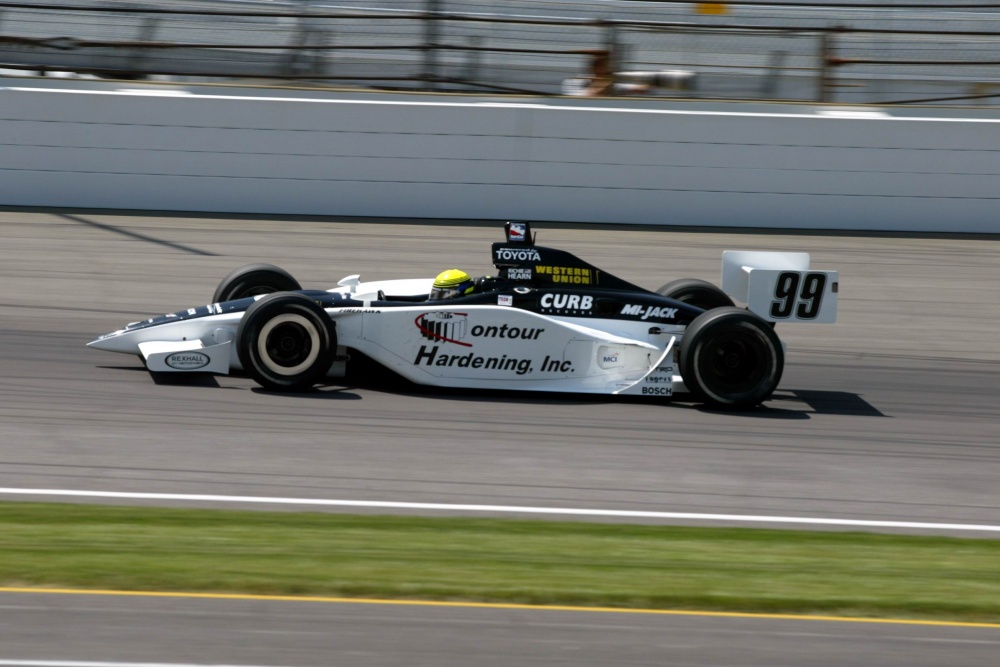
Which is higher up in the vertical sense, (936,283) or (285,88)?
(285,88)

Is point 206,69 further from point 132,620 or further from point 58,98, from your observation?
point 132,620

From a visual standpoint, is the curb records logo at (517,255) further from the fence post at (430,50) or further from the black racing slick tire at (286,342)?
the fence post at (430,50)

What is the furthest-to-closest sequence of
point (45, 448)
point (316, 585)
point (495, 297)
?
point (495, 297) < point (45, 448) < point (316, 585)

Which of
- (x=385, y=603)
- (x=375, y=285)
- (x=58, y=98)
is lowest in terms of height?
(x=385, y=603)

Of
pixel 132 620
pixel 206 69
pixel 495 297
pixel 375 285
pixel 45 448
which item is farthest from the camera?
pixel 206 69

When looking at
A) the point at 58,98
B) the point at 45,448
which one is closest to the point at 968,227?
the point at 58,98

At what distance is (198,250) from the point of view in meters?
15.0

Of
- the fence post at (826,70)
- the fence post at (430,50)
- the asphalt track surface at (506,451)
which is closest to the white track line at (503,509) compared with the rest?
the asphalt track surface at (506,451)

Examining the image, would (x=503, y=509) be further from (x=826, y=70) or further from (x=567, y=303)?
(x=826, y=70)

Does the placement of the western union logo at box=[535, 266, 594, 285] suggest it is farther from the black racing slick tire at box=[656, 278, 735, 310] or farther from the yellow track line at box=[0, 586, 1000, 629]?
the yellow track line at box=[0, 586, 1000, 629]

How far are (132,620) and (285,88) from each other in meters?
13.5

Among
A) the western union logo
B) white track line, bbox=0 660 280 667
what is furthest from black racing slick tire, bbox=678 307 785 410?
white track line, bbox=0 660 280 667

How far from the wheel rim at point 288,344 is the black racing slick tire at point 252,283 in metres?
1.16

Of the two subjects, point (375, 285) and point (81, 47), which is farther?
point (81, 47)
